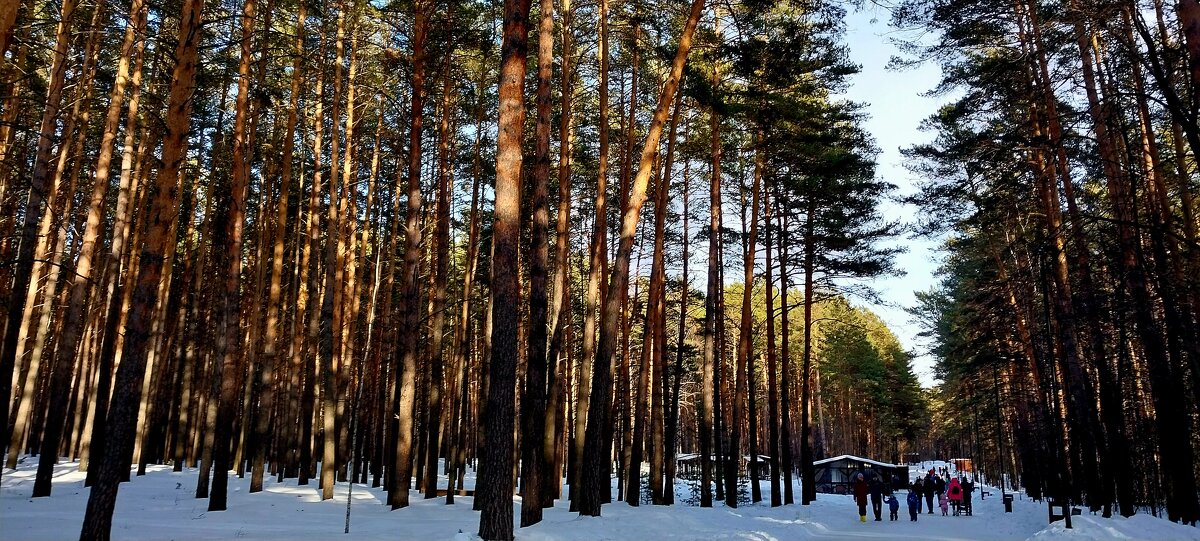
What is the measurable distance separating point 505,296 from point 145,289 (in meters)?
3.99

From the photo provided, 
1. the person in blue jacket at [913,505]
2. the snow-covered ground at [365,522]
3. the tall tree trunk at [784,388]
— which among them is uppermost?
the tall tree trunk at [784,388]

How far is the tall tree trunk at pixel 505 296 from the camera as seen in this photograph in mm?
7996

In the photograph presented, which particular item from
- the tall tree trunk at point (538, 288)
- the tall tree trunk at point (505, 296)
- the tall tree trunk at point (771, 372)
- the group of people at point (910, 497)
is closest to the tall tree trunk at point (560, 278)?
the tall tree trunk at point (538, 288)

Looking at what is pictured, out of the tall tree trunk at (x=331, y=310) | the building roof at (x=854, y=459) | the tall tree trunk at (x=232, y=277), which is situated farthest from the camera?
the building roof at (x=854, y=459)

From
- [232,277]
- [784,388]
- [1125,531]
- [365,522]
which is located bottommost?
[365,522]

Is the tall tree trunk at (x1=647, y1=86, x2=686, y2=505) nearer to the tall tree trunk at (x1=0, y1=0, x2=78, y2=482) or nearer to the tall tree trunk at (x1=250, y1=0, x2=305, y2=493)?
the tall tree trunk at (x1=250, y1=0, x2=305, y2=493)

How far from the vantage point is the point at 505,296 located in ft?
27.7

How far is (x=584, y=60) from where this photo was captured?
1705 centimetres

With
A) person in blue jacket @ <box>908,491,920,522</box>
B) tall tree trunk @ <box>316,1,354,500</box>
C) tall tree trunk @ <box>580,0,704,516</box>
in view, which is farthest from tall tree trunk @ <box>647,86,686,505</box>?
person in blue jacket @ <box>908,491,920,522</box>

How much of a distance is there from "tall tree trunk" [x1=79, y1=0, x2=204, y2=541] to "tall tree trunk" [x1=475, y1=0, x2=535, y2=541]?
3.66 meters

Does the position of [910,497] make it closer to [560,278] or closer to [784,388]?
[784,388]

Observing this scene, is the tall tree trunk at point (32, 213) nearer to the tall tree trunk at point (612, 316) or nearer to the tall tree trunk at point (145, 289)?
the tall tree trunk at point (145, 289)

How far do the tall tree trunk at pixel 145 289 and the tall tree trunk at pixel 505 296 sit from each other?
3661mm

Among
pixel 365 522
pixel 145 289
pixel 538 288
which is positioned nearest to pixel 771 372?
pixel 538 288
